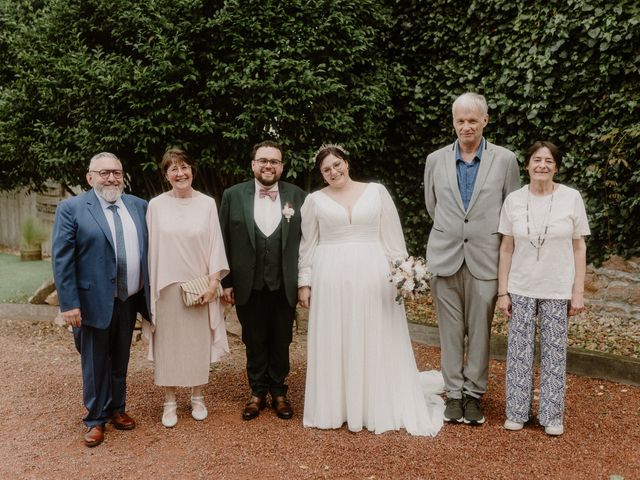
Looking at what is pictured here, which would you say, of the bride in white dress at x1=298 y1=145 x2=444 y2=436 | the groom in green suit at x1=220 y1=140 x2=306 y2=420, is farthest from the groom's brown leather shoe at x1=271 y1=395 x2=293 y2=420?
the bride in white dress at x1=298 y1=145 x2=444 y2=436

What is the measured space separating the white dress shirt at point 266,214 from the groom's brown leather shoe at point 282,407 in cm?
137

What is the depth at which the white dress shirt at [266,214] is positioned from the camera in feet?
15.4

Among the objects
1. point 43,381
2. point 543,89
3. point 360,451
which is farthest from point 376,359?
point 543,89

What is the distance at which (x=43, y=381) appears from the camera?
6.00m

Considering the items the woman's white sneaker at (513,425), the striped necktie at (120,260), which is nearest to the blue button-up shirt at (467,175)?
the woman's white sneaker at (513,425)

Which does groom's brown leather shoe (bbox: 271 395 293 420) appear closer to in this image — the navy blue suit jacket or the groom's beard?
the navy blue suit jacket

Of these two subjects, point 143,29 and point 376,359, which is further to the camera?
point 143,29

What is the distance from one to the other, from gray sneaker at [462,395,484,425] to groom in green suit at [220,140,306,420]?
55.0 inches

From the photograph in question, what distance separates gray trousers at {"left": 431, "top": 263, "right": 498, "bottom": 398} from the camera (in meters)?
4.67

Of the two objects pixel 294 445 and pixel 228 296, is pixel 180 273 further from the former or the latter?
pixel 294 445

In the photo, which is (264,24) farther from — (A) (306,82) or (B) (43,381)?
Answer: (B) (43,381)

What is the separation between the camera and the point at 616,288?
7129 mm

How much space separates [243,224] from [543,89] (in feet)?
13.4

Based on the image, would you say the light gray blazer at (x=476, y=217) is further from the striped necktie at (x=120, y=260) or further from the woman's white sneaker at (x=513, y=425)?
the striped necktie at (x=120, y=260)
